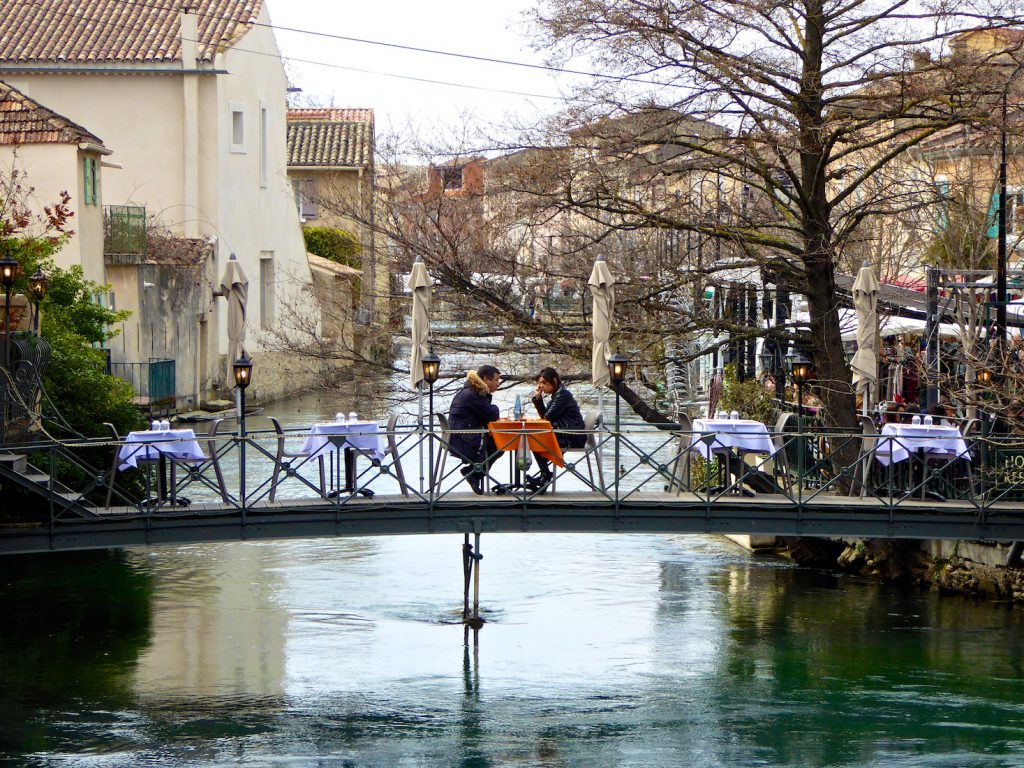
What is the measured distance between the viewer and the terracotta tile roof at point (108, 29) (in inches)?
1599

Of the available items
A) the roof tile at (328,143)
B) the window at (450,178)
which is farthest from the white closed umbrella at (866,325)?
the roof tile at (328,143)

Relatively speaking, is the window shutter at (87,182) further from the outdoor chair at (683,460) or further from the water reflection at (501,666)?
the outdoor chair at (683,460)

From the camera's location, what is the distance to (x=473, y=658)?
18.5 m

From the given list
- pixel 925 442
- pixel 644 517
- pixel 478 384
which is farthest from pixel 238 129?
pixel 925 442

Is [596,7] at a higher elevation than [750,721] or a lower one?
higher

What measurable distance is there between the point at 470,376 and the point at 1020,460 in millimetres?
6170

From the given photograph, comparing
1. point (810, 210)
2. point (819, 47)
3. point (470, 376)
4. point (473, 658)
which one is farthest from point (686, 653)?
point (819, 47)

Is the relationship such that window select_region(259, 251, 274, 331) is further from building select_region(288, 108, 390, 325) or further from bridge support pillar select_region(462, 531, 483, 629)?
bridge support pillar select_region(462, 531, 483, 629)

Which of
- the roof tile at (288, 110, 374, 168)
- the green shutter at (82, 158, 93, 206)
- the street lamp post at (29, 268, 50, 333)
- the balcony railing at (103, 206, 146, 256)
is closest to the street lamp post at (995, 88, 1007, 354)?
the street lamp post at (29, 268, 50, 333)

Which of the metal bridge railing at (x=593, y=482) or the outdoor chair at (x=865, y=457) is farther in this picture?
the outdoor chair at (x=865, y=457)

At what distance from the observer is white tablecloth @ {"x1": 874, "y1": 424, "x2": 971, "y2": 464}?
17.6 metres

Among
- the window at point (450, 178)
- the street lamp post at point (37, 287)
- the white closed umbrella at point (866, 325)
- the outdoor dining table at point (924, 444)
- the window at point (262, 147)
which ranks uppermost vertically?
the window at point (262, 147)

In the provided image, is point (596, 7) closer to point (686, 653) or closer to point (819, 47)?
point (819, 47)

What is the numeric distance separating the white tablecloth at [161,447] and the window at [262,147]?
2990 cm
